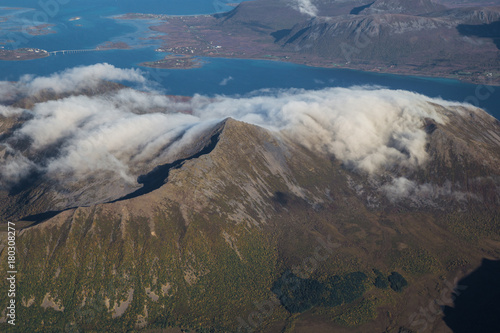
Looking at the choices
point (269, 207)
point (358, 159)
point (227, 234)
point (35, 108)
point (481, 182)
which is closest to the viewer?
point (227, 234)

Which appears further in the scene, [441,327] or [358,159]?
[358,159]

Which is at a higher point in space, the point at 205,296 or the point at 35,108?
the point at 35,108

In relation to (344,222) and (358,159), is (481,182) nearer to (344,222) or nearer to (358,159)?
(358,159)

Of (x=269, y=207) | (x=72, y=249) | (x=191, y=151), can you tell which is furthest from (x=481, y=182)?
(x=72, y=249)

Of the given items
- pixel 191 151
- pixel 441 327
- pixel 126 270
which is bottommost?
pixel 441 327

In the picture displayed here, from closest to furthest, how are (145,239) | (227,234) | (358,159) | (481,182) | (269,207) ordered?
(145,239)
(227,234)
(269,207)
(481,182)
(358,159)

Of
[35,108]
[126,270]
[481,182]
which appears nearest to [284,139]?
[481,182]
